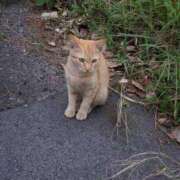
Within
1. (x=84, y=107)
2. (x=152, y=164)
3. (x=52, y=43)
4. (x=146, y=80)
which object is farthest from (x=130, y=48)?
(x=152, y=164)

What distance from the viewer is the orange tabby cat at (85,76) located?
137 inches

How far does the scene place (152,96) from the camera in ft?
13.1

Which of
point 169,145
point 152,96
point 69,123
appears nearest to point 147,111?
point 152,96

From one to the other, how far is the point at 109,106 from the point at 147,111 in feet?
1.07

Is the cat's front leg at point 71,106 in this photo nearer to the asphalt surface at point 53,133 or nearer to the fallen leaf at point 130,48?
the asphalt surface at point 53,133

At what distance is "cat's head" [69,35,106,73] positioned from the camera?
136 inches

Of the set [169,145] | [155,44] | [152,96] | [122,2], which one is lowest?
[169,145]

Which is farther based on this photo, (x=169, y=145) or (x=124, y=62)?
(x=124, y=62)

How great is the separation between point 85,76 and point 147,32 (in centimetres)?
121

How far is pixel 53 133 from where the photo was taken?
361 centimetres

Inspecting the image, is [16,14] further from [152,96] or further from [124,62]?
[152,96]

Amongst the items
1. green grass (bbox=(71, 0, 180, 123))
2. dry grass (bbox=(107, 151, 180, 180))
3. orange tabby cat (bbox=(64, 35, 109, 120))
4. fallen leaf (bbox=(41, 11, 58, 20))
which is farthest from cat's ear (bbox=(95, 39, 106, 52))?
fallen leaf (bbox=(41, 11, 58, 20))

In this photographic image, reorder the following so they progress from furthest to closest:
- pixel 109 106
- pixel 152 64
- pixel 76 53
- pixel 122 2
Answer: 1. pixel 122 2
2. pixel 152 64
3. pixel 109 106
4. pixel 76 53

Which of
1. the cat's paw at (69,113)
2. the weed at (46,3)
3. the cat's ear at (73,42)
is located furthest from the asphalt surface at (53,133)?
the weed at (46,3)
